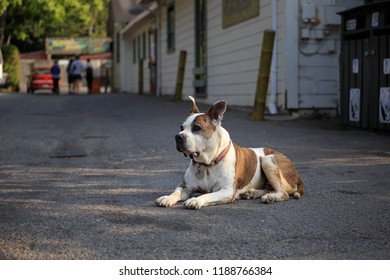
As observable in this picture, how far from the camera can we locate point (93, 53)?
59.4 m

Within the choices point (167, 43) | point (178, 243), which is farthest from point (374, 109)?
point (167, 43)

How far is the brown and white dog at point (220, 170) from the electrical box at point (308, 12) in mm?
8027

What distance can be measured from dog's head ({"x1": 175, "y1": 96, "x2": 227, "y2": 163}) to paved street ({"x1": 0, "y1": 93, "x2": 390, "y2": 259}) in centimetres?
50

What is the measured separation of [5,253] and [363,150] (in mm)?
6617

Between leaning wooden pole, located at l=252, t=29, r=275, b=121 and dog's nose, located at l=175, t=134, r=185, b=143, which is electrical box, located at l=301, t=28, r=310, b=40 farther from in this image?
dog's nose, located at l=175, t=134, r=185, b=143

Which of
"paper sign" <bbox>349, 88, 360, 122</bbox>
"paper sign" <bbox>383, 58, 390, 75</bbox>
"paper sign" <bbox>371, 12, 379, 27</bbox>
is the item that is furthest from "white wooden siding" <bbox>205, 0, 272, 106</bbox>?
"paper sign" <bbox>383, 58, 390, 75</bbox>

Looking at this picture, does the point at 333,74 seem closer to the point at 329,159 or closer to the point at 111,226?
the point at 329,159

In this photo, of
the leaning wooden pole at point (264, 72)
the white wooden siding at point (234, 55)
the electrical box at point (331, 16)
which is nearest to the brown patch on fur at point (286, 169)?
the leaning wooden pole at point (264, 72)

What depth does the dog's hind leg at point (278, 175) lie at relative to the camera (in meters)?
5.84

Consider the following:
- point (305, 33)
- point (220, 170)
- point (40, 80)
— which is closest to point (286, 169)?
point (220, 170)

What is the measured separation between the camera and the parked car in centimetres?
3872

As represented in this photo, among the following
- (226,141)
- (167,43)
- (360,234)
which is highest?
(167,43)

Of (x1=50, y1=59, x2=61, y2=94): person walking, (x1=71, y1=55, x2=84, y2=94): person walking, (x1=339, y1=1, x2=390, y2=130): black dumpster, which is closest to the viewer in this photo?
(x1=339, y1=1, x2=390, y2=130): black dumpster

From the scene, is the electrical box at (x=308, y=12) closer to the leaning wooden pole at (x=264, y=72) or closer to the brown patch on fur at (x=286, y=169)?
the leaning wooden pole at (x=264, y=72)
